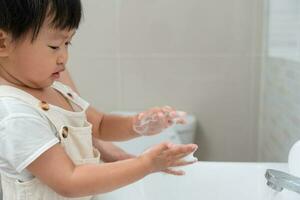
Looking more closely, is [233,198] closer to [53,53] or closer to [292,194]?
[292,194]

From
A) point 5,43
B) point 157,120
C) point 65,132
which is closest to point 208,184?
point 157,120

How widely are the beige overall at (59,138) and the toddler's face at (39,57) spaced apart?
3cm

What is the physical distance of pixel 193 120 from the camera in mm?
1284

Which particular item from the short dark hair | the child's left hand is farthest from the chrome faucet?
the short dark hair

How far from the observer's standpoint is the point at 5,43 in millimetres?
554

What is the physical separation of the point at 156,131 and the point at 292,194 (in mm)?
233

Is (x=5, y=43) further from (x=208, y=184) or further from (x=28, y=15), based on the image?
(x=208, y=184)

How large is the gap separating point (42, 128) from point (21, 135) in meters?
0.03

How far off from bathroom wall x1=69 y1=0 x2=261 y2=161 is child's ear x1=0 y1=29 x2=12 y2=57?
2.45 feet

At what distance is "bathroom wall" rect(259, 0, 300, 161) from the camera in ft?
2.84

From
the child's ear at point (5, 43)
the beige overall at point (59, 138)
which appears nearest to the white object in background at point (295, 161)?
the beige overall at point (59, 138)

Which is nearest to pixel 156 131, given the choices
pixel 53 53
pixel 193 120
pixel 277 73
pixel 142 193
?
pixel 142 193

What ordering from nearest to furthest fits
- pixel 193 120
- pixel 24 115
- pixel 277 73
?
pixel 24 115, pixel 277 73, pixel 193 120

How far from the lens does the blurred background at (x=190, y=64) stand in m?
1.26
